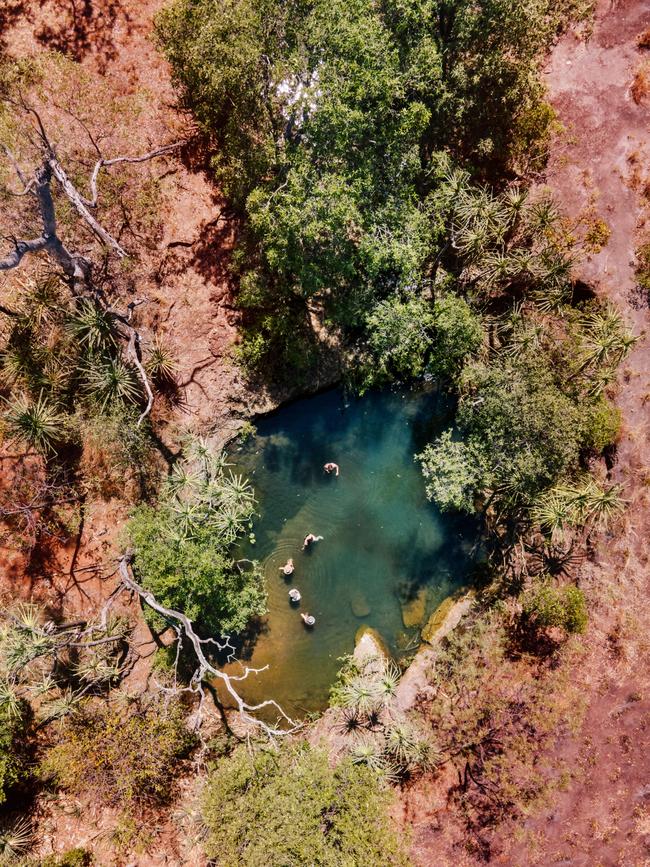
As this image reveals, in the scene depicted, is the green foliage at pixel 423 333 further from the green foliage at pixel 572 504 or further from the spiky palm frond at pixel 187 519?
the spiky palm frond at pixel 187 519

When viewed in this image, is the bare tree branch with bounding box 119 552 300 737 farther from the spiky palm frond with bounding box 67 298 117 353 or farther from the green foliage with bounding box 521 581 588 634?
the green foliage with bounding box 521 581 588 634

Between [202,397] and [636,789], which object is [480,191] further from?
[636,789]

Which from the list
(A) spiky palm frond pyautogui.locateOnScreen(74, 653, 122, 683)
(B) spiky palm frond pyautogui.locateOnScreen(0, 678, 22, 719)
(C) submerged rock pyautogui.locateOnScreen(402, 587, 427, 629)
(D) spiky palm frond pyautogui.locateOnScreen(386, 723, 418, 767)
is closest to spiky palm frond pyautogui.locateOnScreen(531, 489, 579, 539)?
(C) submerged rock pyautogui.locateOnScreen(402, 587, 427, 629)

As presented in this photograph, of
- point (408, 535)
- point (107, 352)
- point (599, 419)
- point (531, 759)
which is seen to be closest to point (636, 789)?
point (531, 759)

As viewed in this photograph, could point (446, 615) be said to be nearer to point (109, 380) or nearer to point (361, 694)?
point (361, 694)

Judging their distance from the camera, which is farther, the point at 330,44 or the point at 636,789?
the point at 636,789

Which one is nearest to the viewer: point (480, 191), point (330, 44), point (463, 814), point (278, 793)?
point (330, 44)
